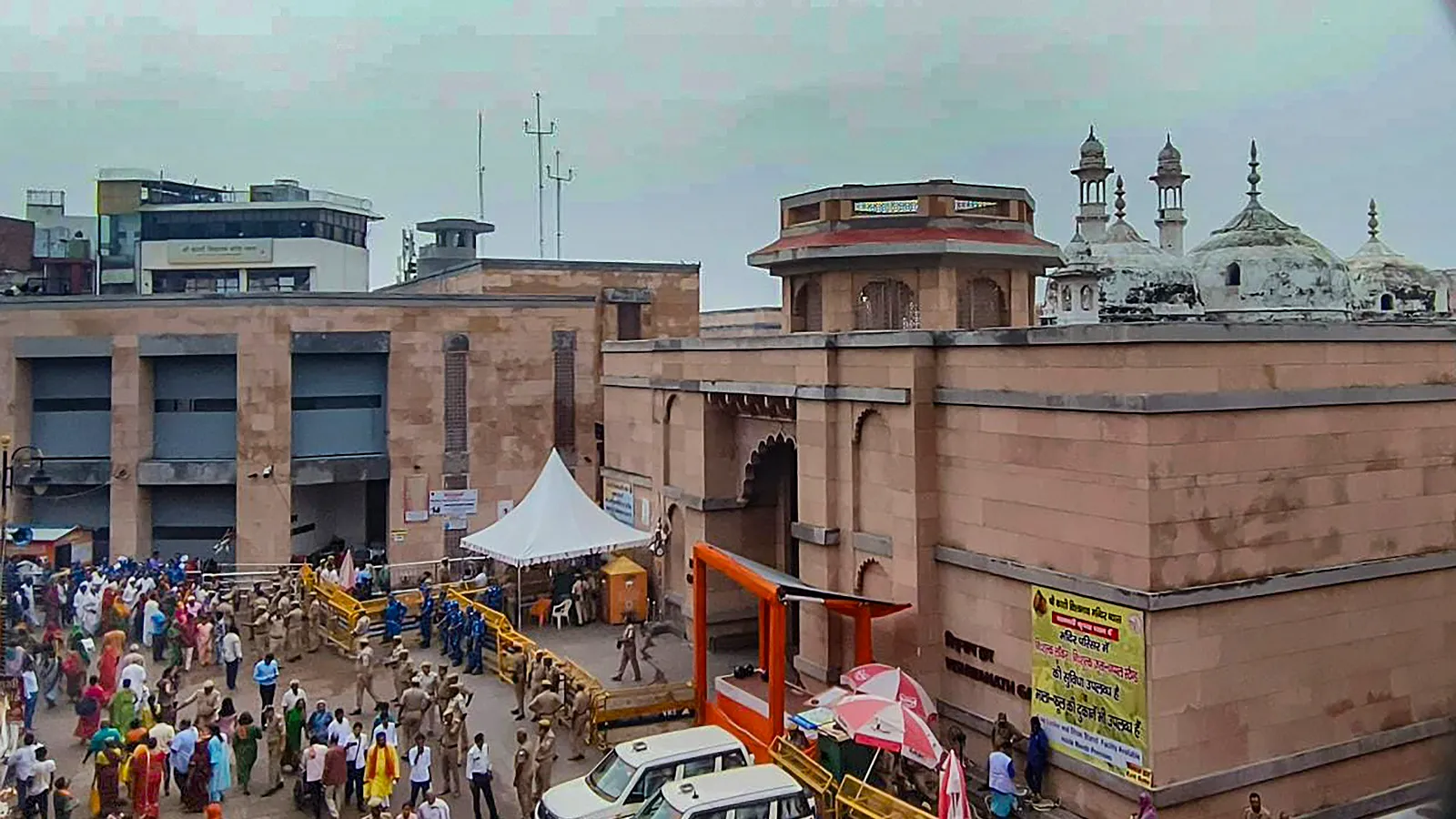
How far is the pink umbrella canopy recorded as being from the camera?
53.3 ft

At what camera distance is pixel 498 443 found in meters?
35.9

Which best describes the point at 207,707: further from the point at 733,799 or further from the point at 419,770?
the point at 733,799

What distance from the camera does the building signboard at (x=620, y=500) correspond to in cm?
3055

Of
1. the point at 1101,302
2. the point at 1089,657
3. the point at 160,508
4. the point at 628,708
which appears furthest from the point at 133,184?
the point at 1089,657

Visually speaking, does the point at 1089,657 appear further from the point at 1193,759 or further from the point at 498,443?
the point at 498,443

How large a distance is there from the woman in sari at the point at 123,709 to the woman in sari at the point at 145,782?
8.75 ft

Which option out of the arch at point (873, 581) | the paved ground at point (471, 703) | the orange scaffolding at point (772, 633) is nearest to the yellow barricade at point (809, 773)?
the orange scaffolding at point (772, 633)

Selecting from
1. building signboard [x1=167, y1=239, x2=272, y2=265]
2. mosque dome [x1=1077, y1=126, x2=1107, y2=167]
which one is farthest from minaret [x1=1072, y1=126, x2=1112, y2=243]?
building signboard [x1=167, y1=239, x2=272, y2=265]

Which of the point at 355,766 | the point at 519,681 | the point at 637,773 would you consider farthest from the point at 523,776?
the point at 519,681

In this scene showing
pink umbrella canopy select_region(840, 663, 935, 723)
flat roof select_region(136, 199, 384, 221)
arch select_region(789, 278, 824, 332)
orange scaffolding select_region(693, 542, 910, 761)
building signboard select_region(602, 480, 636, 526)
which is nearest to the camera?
pink umbrella canopy select_region(840, 663, 935, 723)

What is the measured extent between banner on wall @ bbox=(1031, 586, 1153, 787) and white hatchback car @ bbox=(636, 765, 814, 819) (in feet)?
13.3

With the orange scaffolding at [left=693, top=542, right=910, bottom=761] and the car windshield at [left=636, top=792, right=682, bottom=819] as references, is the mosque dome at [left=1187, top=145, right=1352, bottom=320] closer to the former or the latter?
the orange scaffolding at [left=693, top=542, right=910, bottom=761]

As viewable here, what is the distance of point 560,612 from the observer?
27281 mm

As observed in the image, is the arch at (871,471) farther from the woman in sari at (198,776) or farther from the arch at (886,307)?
the woman in sari at (198,776)
